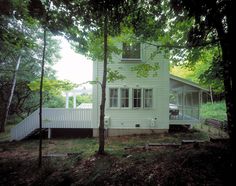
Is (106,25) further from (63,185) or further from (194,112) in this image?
(194,112)

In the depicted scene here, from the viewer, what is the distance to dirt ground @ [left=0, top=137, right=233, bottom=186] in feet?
14.3

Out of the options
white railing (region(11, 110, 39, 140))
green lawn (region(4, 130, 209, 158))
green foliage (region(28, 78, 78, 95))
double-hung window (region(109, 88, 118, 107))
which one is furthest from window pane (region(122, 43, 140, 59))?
white railing (region(11, 110, 39, 140))

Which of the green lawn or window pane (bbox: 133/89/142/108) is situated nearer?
the green lawn

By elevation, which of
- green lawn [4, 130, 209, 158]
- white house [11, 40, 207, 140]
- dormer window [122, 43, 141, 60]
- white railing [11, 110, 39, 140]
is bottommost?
green lawn [4, 130, 209, 158]

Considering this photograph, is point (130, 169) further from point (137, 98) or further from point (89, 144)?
point (137, 98)

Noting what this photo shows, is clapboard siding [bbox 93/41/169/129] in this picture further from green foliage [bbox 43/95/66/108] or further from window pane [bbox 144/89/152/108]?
green foliage [bbox 43/95/66/108]

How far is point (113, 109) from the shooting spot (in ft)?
41.8

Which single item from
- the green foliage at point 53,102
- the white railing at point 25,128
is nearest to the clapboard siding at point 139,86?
the white railing at point 25,128

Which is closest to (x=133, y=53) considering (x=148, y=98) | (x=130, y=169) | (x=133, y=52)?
(x=133, y=52)

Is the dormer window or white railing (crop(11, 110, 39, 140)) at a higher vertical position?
the dormer window

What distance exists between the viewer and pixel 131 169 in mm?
5309

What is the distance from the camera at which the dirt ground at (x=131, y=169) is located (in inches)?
172

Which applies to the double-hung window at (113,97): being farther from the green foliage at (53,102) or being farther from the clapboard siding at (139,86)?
the green foliage at (53,102)

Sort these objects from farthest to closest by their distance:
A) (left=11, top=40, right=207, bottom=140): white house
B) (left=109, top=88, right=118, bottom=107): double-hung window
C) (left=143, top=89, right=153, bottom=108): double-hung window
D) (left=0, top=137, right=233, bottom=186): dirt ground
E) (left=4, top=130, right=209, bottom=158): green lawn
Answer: (left=143, top=89, right=153, bottom=108): double-hung window < (left=109, top=88, right=118, bottom=107): double-hung window < (left=11, top=40, right=207, bottom=140): white house < (left=4, top=130, right=209, bottom=158): green lawn < (left=0, top=137, right=233, bottom=186): dirt ground
